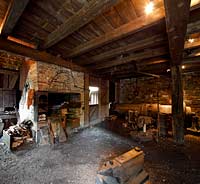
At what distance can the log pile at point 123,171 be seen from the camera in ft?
4.89

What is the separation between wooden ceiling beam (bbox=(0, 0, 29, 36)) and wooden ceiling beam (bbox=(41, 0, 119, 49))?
0.68m

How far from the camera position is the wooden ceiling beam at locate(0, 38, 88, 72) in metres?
2.89

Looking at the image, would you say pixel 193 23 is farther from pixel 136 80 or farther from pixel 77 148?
pixel 136 80

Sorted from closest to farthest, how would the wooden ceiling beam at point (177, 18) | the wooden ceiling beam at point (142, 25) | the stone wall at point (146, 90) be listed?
the wooden ceiling beam at point (177, 18), the wooden ceiling beam at point (142, 25), the stone wall at point (146, 90)

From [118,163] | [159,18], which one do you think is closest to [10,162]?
[118,163]

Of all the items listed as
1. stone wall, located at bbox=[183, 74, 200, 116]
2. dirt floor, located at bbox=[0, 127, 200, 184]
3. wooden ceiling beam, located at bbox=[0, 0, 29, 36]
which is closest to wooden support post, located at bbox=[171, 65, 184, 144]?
dirt floor, located at bbox=[0, 127, 200, 184]

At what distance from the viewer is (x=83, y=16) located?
195 cm

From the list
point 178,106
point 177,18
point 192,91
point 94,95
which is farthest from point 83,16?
point 192,91

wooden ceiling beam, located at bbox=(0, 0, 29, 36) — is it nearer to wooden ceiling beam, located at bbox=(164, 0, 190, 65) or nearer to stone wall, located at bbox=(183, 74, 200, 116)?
wooden ceiling beam, located at bbox=(164, 0, 190, 65)

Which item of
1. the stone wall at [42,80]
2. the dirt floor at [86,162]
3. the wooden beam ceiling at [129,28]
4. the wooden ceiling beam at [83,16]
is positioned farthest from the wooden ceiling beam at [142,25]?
the dirt floor at [86,162]

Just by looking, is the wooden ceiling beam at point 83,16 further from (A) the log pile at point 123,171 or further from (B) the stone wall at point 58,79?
(A) the log pile at point 123,171

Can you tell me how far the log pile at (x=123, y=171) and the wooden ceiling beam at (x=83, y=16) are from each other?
2.06 metres

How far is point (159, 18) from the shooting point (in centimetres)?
195

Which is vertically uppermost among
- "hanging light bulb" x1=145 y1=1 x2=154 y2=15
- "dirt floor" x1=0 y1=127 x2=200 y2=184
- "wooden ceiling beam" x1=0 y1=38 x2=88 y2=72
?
"hanging light bulb" x1=145 y1=1 x2=154 y2=15
